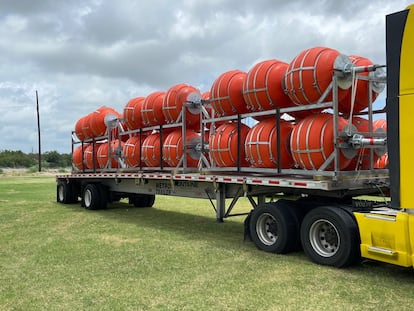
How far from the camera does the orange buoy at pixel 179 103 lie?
10.7 meters

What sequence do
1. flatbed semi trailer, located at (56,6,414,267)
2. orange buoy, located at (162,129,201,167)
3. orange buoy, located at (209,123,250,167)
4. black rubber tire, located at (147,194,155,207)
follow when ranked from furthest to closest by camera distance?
1. black rubber tire, located at (147,194,155,207)
2. orange buoy, located at (162,129,201,167)
3. orange buoy, located at (209,123,250,167)
4. flatbed semi trailer, located at (56,6,414,267)

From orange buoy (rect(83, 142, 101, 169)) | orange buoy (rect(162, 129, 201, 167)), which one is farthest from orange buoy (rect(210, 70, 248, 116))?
orange buoy (rect(83, 142, 101, 169))

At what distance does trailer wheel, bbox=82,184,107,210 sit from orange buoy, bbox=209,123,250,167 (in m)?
6.32

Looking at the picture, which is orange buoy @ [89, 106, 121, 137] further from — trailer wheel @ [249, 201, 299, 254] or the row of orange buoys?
trailer wheel @ [249, 201, 299, 254]

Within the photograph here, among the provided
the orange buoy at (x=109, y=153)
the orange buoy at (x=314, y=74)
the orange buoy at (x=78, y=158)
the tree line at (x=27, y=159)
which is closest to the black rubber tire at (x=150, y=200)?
the orange buoy at (x=109, y=153)

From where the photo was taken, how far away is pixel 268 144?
25.3 ft

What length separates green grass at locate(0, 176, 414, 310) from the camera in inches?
197

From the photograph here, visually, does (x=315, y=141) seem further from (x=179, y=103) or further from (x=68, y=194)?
(x=68, y=194)

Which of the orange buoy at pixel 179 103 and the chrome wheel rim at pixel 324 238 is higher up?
the orange buoy at pixel 179 103

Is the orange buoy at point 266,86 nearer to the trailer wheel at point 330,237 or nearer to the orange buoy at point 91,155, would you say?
the trailer wheel at point 330,237

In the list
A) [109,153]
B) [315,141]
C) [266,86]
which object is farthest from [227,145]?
[109,153]

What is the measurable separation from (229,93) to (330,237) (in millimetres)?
3544

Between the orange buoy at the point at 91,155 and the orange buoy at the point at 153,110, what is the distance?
12.1 feet

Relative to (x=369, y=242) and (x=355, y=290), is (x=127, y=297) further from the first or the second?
(x=369, y=242)
